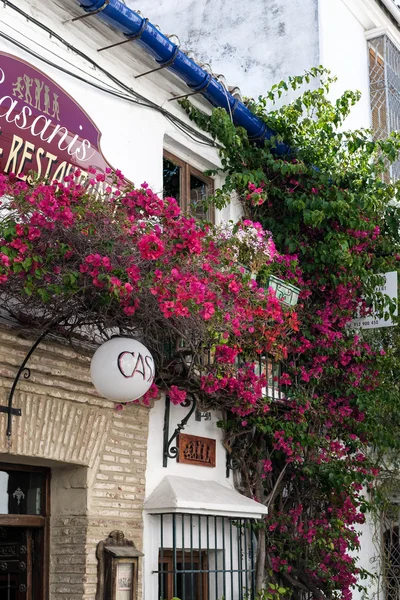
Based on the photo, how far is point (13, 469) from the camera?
667 centimetres

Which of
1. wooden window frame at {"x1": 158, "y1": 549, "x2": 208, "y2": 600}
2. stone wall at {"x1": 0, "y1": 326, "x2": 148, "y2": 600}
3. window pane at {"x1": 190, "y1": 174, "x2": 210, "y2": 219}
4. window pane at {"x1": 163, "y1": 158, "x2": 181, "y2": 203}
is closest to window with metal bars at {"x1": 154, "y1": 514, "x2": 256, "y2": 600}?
wooden window frame at {"x1": 158, "y1": 549, "x2": 208, "y2": 600}

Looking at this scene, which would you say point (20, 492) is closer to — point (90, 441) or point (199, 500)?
point (90, 441)

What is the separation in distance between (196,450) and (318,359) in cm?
172

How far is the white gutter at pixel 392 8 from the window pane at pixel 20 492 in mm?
8459

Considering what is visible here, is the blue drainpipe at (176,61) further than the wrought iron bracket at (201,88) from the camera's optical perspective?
No

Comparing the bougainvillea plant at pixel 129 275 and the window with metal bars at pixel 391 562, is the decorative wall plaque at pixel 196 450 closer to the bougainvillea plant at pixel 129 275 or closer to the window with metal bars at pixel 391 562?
the bougainvillea plant at pixel 129 275

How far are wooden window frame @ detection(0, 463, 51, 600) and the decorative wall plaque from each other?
134 centimetres

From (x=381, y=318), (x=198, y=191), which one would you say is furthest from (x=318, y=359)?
(x=198, y=191)

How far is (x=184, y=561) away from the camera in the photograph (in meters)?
7.48

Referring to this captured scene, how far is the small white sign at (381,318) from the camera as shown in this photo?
9.30m

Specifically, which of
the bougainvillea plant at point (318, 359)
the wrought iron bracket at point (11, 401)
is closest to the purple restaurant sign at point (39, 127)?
the wrought iron bracket at point (11, 401)

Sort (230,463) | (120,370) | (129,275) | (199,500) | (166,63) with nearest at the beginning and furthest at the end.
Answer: (129,275), (120,370), (199,500), (166,63), (230,463)

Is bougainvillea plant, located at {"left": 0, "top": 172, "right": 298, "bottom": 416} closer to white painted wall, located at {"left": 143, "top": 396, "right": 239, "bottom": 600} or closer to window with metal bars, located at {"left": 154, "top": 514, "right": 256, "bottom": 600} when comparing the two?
white painted wall, located at {"left": 143, "top": 396, "right": 239, "bottom": 600}

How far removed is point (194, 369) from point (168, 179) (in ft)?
7.10
